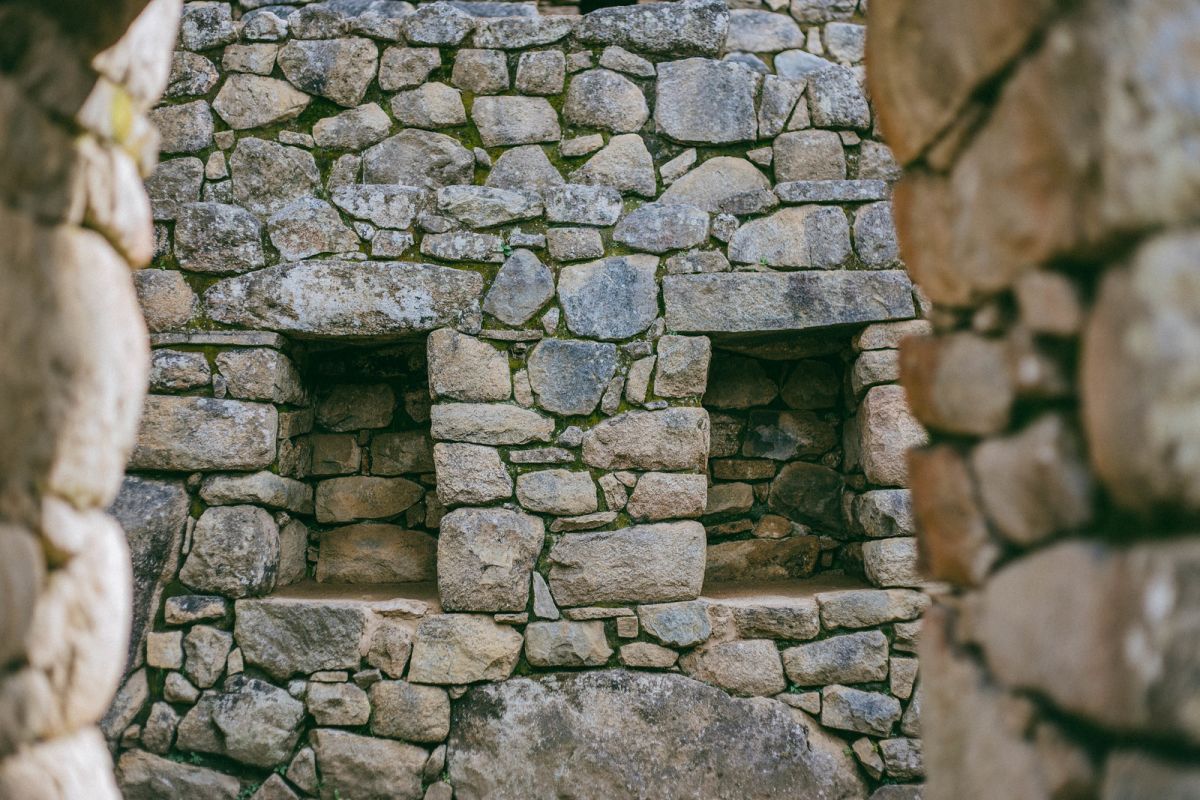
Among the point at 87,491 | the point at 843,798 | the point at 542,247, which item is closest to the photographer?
the point at 87,491

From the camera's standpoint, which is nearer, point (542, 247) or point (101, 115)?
point (101, 115)

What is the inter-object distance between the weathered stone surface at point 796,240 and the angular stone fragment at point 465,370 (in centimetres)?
100

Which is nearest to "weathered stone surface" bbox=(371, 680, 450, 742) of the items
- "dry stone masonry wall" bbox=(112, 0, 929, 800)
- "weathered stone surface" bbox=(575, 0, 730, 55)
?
"dry stone masonry wall" bbox=(112, 0, 929, 800)

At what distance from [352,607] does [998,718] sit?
7.90 ft

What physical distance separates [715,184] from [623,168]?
36 cm

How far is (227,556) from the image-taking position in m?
3.06

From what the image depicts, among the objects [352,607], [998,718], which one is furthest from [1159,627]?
[352,607]

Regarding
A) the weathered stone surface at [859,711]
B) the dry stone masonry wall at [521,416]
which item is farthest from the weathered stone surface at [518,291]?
the weathered stone surface at [859,711]

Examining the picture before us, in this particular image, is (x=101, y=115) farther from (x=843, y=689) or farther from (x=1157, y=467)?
(x=843, y=689)

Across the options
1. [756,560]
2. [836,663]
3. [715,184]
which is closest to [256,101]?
[715,184]

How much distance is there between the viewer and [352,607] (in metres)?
3.00

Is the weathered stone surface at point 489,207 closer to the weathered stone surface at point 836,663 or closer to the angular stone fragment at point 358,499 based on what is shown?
the angular stone fragment at point 358,499

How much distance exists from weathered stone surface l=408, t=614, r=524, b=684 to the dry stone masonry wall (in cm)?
1

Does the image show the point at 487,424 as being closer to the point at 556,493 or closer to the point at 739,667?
the point at 556,493
